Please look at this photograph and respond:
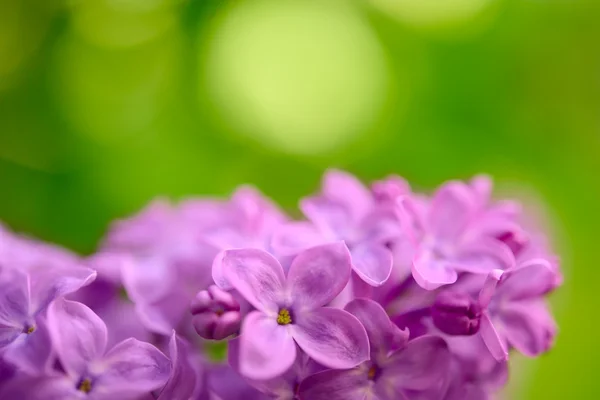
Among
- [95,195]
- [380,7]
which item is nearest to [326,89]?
[380,7]

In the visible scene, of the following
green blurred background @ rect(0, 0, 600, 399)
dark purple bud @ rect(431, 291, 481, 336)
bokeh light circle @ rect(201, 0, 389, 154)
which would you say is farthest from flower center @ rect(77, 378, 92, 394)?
bokeh light circle @ rect(201, 0, 389, 154)

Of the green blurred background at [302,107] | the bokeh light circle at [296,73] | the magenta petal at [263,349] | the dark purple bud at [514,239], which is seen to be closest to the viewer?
the magenta petal at [263,349]

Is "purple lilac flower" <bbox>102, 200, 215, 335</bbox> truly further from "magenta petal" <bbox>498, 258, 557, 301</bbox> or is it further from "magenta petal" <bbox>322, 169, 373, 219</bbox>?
"magenta petal" <bbox>498, 258, 557, 301</bbox>

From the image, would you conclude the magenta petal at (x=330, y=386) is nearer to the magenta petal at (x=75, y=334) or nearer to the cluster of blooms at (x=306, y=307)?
the cluster of blooms at (x=306, y=307)

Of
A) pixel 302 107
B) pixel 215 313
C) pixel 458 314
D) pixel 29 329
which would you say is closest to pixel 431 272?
pixel 458 314

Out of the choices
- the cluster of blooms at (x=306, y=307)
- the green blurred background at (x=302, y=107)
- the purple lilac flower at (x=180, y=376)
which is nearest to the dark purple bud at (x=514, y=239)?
the cluster of blooms at (x=306, y=307)

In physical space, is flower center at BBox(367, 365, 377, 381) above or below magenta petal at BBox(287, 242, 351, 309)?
below
